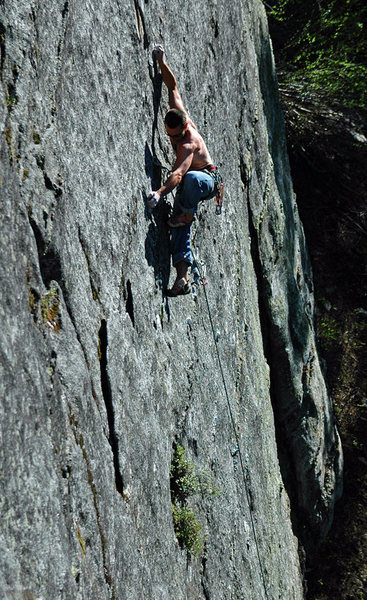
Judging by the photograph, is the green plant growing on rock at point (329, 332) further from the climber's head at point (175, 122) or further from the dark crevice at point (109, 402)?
the dark crevice at point (109, 402)

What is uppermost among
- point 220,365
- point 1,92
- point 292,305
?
point 1,92

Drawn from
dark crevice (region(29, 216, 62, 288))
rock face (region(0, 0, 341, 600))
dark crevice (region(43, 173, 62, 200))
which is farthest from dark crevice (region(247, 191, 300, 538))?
dark crevice (region(29, 216, 62, 288))

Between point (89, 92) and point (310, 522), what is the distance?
340 inches

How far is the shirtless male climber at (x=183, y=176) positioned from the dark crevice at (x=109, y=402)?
4.33 ft

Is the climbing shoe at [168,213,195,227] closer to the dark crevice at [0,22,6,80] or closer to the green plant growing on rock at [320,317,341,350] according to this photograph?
the dark crevice at [0,22,6,80]

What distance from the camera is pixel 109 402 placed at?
4.07m

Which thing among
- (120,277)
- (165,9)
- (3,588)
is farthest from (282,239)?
(3,588)

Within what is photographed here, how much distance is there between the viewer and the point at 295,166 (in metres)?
14.6

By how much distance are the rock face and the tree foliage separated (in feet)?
11.7

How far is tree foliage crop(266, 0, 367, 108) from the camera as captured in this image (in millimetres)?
11633

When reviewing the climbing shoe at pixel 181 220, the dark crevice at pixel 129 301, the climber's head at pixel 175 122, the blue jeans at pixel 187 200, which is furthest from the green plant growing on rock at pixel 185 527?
the climber's head at pixel 175 122

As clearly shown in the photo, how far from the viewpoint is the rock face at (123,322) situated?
10.3 feet

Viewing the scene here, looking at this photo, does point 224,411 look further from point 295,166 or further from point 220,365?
point 295,166

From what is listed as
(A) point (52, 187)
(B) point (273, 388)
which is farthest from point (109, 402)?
(B) point (273, 388)
